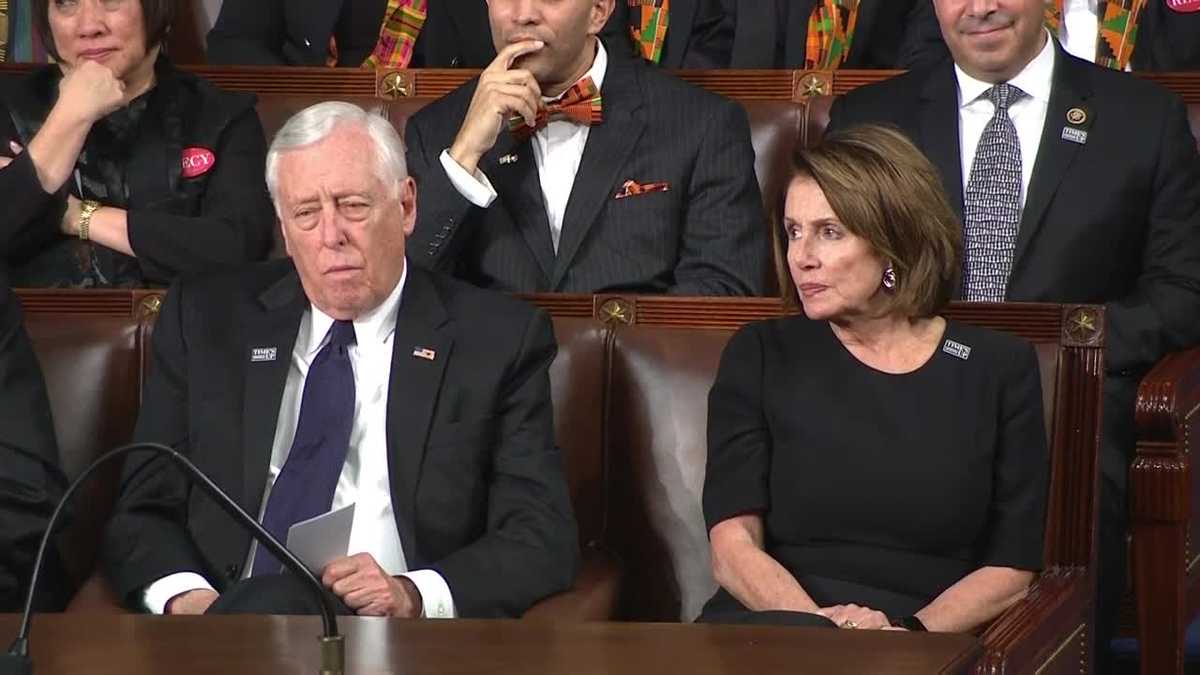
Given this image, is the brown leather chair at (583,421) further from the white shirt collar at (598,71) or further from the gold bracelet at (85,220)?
the gold bracelet at (85,220)

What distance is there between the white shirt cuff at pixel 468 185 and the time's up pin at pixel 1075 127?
86 cm

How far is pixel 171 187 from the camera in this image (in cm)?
330

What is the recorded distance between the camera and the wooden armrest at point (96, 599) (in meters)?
2.44

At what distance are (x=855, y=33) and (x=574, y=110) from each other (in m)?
0.94

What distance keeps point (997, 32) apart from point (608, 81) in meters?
0.61

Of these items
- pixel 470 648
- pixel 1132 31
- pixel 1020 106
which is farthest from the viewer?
pixel 1132 31

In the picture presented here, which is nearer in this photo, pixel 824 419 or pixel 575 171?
pixel 824 419

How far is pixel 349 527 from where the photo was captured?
2266 millimetres

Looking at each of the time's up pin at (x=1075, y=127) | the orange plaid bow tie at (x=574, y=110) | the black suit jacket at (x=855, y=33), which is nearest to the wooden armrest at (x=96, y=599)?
the orange plaid bow tie at (x=574, y=110)

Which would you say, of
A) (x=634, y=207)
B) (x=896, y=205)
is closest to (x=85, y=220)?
(x=634, y=207)

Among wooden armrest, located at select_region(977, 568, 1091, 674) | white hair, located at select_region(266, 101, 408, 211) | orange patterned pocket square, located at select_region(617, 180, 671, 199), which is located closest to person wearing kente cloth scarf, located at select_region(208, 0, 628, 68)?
orange patterned pocket square, located at select_region(617, 180, 671, 199)

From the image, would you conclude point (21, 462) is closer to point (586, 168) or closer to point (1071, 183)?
point (586, 168)

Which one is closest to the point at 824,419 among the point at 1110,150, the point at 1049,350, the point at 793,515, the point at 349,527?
the point at 793,515

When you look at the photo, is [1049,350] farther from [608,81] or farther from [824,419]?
[608,81]
